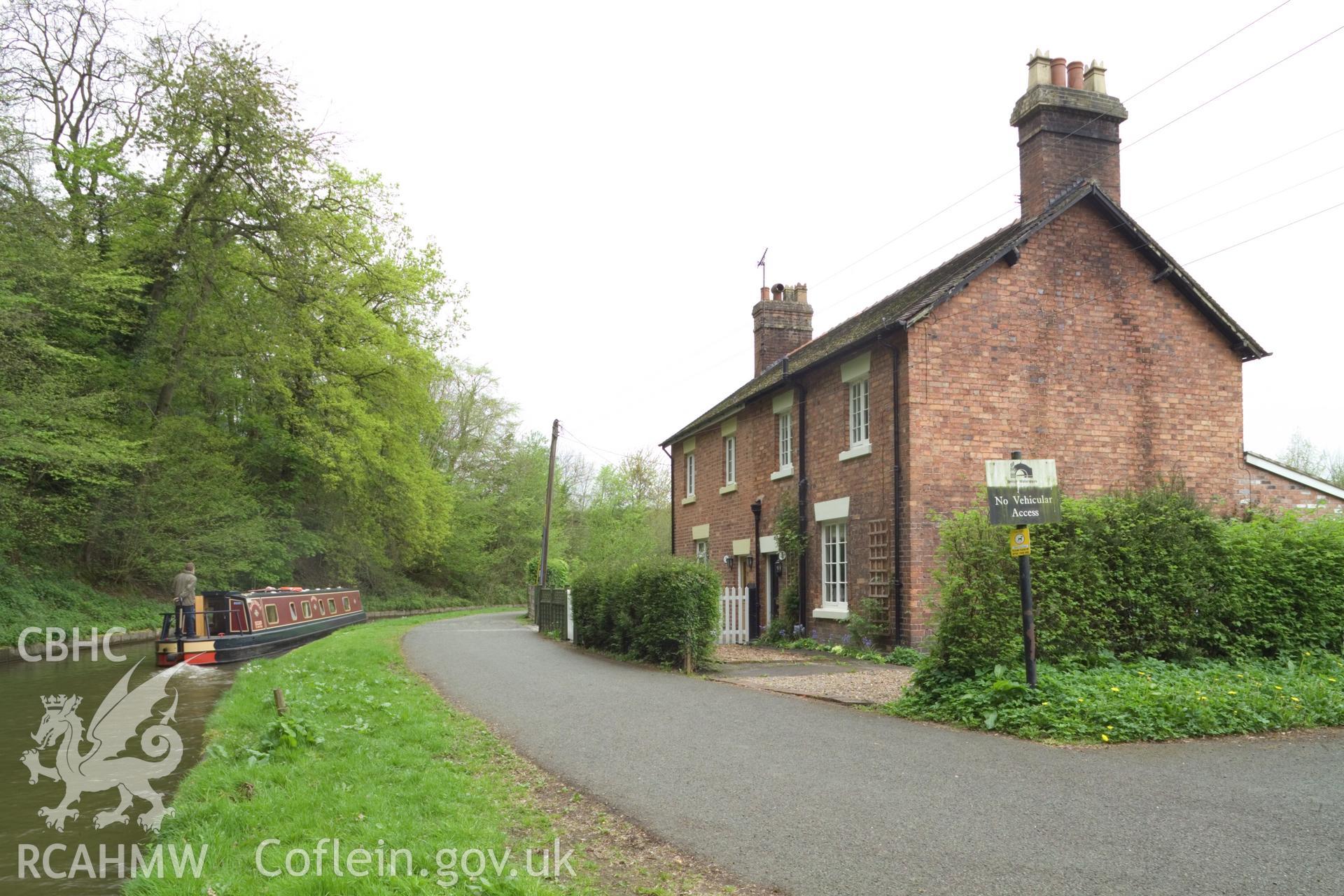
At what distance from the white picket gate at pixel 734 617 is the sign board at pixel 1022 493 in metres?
11.3

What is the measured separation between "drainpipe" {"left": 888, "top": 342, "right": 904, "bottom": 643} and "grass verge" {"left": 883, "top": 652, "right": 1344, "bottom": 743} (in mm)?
5036

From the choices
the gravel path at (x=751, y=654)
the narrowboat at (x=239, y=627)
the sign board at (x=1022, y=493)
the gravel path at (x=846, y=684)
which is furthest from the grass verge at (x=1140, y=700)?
the narrowboat at (x=239, y=627)

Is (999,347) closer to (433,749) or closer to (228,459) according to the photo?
(433,749)

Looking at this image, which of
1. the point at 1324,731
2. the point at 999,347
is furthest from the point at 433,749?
the point at 999,347

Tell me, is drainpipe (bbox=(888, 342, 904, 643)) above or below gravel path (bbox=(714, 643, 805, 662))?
above

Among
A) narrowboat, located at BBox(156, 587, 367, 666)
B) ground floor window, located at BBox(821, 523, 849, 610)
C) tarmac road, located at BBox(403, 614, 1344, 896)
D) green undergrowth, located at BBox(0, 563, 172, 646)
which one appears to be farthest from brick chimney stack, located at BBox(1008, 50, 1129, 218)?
green undergrowth, located at BBox(0, 563, 172, 646)

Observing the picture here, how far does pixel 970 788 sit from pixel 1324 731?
13.6 ft

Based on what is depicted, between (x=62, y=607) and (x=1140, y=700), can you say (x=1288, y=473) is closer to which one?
(x=1140, y=700)

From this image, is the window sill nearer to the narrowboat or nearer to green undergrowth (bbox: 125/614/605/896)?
green undergrowth (bbox: 125/614/605/896)

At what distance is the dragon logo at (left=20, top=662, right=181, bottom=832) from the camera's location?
7.44m

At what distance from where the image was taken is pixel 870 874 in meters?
4.75

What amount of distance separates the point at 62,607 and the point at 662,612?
17.2 meters

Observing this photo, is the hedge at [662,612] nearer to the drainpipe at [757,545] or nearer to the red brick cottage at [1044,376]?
the red brick cottage at [1044,376]

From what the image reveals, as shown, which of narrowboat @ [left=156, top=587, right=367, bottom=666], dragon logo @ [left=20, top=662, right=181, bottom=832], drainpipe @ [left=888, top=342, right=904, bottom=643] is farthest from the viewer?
narrowboat @ [left=156, top=587, right=367, bottom=666]
